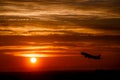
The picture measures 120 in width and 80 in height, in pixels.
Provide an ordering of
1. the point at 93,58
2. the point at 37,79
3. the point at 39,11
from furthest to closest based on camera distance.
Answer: the point at 39,11
the point at 93,58
the point at 37,79

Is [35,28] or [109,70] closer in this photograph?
[109,70]

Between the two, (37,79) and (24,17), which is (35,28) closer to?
(24,17)

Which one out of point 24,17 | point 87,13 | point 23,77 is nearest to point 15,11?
point 24,17

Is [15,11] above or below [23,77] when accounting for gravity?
above

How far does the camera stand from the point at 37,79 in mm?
55875

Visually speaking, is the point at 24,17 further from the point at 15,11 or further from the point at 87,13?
the point at 87,13

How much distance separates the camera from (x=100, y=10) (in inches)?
2692

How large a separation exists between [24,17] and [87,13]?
21.6ft

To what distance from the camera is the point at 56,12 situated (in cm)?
6738

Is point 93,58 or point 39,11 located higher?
point 39,11

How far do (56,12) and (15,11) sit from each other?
436 centimetres

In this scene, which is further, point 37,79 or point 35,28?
point 35,28

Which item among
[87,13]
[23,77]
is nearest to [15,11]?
[87,13]

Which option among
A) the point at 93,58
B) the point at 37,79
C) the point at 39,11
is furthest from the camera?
the point at 39,11
